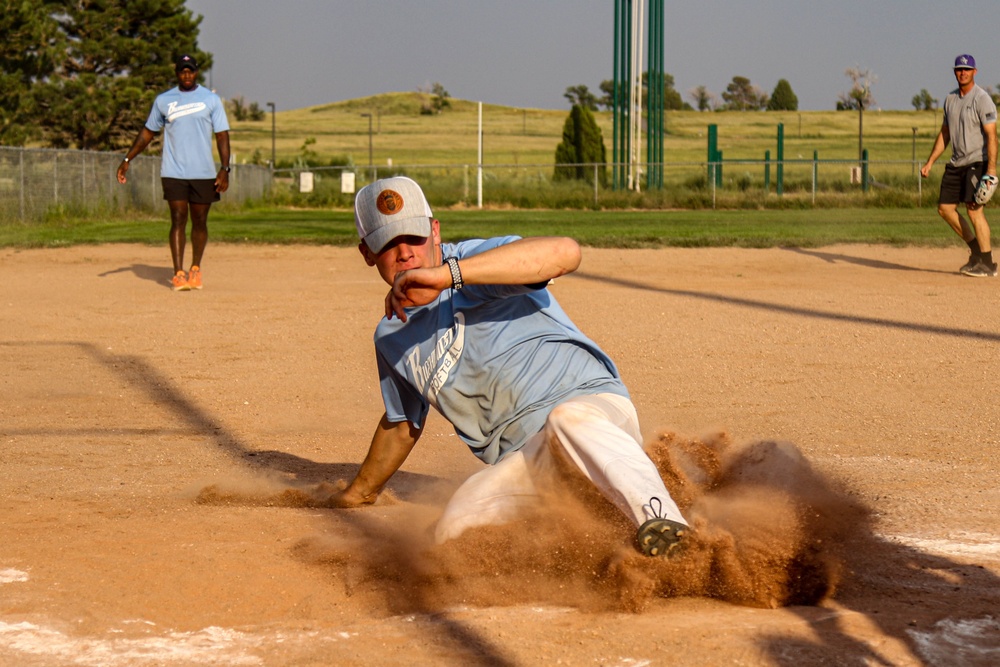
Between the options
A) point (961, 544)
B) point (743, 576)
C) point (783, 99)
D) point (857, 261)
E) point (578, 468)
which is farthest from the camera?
point (783, 99)

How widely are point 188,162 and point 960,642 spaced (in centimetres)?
889

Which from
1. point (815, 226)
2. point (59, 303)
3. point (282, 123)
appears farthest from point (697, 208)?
point (282, 123)

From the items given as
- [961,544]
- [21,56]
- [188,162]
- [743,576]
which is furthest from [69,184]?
[743,576]

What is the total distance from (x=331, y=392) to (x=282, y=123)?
90959mm

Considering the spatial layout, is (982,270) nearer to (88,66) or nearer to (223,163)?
(223,163)

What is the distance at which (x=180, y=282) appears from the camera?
10.4m

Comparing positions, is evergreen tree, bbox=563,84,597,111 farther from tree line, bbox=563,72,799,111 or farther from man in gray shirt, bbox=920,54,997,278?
man in gray shirt, bbox=920,54,997,278

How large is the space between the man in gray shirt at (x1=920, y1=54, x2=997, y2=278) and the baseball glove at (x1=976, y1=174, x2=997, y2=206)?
4 centimetres

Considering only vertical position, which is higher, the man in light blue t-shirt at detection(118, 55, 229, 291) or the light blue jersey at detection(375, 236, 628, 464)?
the man in light blue t-shirt at detection(118, 55, 229, 291)

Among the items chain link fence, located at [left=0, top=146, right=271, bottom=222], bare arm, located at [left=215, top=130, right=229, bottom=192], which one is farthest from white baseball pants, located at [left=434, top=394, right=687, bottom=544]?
chain link fence, located at [left=0, top=146, right=271, bottom=222]

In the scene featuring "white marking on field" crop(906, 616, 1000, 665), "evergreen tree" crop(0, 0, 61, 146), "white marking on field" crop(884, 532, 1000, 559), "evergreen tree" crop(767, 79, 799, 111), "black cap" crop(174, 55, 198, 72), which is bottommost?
"white marking on field" crop(884, 532, 1000, 559)

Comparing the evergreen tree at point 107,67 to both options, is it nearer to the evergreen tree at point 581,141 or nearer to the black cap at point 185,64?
the evergreen tree at point 581,141

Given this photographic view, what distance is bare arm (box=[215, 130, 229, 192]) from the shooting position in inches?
404

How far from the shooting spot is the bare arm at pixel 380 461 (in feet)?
12.7
